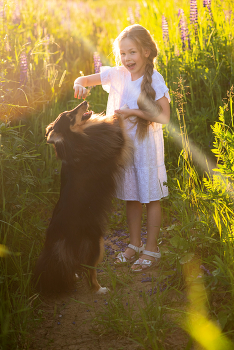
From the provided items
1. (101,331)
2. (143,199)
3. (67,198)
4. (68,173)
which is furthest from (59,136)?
(101,331)

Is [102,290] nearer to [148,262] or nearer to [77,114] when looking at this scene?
[148,262]

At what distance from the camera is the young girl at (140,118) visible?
2709mm

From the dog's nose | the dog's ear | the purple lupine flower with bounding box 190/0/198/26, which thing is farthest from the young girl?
the purple lupine flower with bounding box 190/0/198/26

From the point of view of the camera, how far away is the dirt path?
188 centimetres

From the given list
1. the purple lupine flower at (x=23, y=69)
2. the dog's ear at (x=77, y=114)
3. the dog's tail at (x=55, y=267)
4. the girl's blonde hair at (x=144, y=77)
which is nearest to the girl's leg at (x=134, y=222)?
the girl's blonde hair at (x=144, y=77)

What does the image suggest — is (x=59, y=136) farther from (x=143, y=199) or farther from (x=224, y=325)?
(x=224, y=325)

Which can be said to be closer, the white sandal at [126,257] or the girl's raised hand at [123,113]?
the girl's raised hand at [123,113]

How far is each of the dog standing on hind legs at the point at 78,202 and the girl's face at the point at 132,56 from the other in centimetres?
60

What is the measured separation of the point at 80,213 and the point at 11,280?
0.65 meters

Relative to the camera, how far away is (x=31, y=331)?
2.03 meters

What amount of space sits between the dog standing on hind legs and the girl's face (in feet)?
1.97

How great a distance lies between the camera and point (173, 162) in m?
3.81

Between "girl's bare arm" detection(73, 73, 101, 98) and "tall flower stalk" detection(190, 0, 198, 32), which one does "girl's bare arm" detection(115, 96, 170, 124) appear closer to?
"girl's bare arm" detection(73, 73, 101, 98)

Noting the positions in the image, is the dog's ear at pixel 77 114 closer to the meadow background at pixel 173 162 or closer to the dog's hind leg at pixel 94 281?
the meadow background at pixel 173 162
